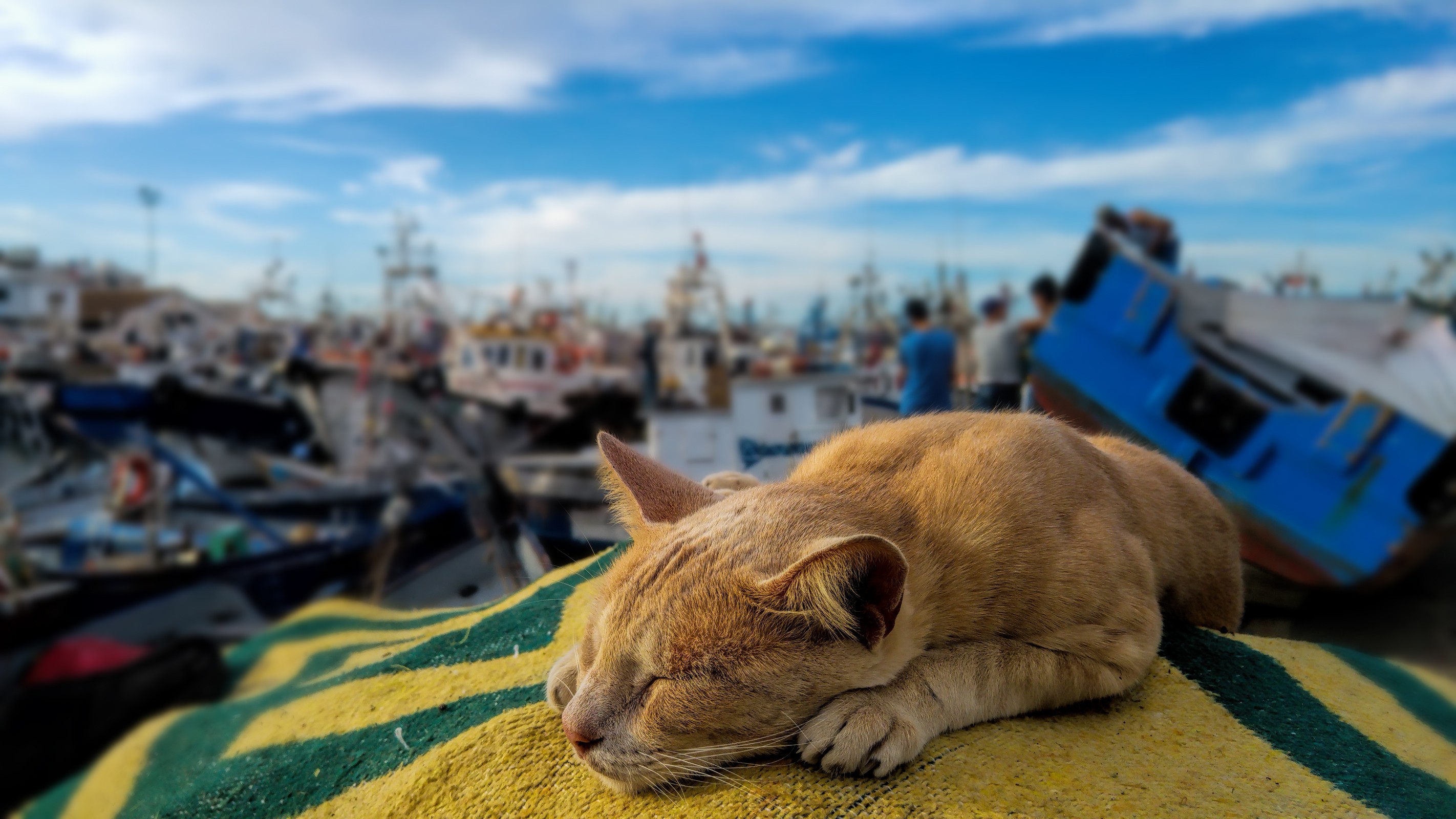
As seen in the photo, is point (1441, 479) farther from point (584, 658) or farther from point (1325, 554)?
point (584, 658)

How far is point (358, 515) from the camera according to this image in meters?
27.0

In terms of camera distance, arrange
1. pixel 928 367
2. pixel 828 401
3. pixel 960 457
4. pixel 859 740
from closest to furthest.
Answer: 1. pixel 859 740
2. pixel 960 457
3. pixel 928 367
4. pixel 828 401

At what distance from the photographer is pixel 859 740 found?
1507 mm

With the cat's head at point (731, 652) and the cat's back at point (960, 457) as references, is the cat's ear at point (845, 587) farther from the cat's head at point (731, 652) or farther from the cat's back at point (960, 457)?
the cat's back at point (960, 457)

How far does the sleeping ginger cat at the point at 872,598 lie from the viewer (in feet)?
5.04

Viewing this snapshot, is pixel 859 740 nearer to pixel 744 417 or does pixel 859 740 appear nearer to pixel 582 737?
pixel 582 737

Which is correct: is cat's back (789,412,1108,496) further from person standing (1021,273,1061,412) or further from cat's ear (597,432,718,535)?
person standing (1021,273,1061,412)

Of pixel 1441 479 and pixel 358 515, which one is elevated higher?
pixel 1441 479

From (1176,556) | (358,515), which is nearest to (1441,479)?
(1176,556)

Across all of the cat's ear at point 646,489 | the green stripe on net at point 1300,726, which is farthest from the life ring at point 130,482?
the green stripe on net at point 1300,726

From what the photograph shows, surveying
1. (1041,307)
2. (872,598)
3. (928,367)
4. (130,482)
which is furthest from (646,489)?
(130,482)

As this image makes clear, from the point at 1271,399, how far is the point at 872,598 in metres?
7.13

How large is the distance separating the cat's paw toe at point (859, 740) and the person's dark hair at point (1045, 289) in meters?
6.61

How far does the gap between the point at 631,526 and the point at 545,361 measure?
30842mm
